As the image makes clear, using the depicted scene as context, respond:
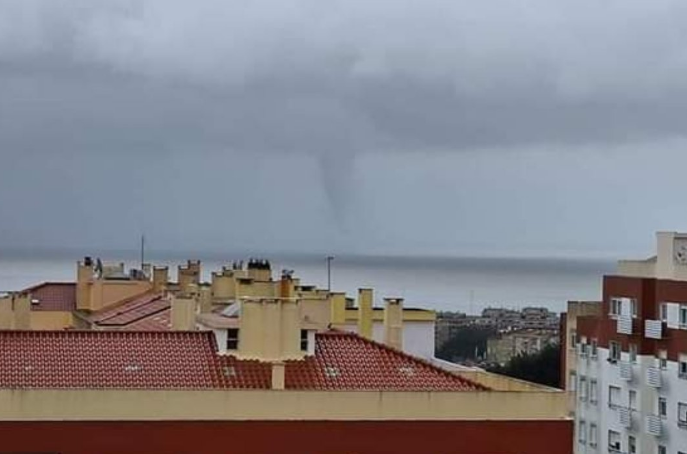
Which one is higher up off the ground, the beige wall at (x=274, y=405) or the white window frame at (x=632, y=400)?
the beige wall at (x=274, y=405)

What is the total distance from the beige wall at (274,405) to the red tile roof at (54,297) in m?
29.9

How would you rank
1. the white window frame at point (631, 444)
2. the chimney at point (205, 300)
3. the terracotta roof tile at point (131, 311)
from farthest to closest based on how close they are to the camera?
the white window frame at point (631, 444) < the terracotta roof tile at point (131, 311) < the chimney at point (205, 300)

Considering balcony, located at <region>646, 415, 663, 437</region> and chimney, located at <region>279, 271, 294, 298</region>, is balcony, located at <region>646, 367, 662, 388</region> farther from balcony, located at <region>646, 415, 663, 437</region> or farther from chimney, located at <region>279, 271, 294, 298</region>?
chimney, located at <region>279, 271, 294, 298</region>

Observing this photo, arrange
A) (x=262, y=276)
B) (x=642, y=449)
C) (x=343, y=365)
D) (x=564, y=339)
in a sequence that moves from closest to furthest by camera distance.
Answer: (x=343, y=365) → (x=262, y=276) → (x=642, y=449) → (x=564, y=339)

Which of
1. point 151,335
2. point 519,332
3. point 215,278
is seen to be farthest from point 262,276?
point 519,332

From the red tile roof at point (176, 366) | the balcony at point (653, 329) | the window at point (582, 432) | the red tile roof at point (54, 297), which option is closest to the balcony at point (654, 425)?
the balcony at point (653, 329)

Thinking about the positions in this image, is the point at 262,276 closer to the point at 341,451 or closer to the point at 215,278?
the point at 215,278

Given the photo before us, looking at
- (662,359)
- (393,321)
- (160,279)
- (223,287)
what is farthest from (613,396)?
(160,279)

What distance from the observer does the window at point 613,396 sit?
182 feet

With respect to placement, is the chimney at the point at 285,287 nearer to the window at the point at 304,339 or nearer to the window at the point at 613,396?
the window at the point at 304,339

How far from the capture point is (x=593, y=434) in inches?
2287

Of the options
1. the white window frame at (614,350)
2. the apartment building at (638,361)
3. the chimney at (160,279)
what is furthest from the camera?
the chimney at (160,279)

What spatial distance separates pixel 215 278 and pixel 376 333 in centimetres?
649

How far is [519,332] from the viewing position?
152 metres
